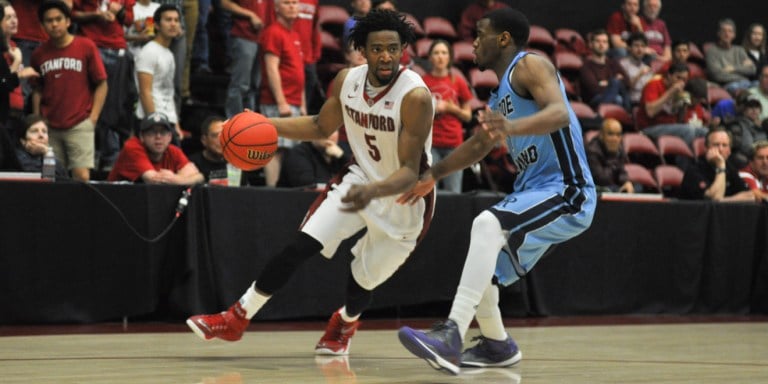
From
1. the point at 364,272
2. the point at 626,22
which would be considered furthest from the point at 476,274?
the point at 626,22

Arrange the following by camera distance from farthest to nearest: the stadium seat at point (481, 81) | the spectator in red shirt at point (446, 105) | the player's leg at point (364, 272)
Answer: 1. the stadium seat at point (481, 81)
2. the spectator in red shirt at point (446, 105)
3. the player's leg at point (364, 272)

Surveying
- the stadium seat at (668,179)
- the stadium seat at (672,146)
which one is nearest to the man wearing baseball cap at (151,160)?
the stadium seat at (668,179)

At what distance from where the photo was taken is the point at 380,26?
526 centimetres

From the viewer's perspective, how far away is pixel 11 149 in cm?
759

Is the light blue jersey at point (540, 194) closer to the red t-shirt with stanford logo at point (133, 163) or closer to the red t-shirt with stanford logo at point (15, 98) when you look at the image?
the red t-shirt with stanford logo at point (133, 163)

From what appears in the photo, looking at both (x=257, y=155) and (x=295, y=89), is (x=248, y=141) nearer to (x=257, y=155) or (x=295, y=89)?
(x=257, y=155)

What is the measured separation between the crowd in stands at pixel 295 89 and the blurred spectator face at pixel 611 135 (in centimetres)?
1

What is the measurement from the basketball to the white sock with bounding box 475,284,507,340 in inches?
48.8

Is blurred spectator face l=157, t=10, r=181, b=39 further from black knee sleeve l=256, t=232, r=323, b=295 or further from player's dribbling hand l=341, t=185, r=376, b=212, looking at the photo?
player's dribbling hand l=341, t=185, r=376, b=212

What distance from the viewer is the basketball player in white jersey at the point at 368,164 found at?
526 centimetres

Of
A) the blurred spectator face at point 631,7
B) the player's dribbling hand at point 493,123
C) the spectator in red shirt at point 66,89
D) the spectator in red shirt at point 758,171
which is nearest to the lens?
the player's dribbling hand at point 493,123

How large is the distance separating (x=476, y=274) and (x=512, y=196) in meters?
0.47

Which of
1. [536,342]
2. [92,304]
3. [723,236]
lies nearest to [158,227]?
[92,304]

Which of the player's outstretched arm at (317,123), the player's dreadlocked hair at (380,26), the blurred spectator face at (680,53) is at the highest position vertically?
the player's dreadlocked hair at (380,26)
